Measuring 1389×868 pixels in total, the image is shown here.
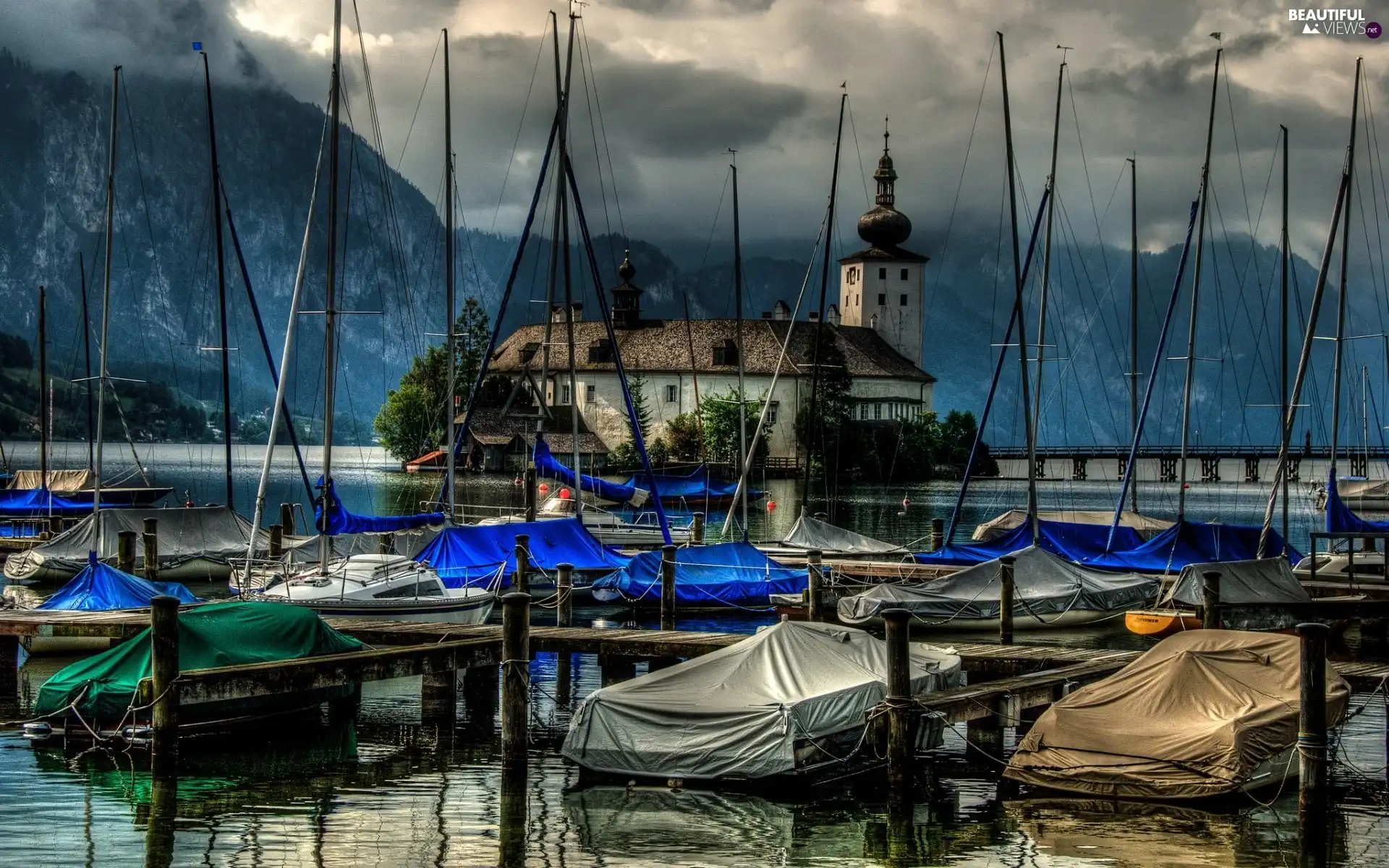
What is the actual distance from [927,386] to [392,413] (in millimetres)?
54831

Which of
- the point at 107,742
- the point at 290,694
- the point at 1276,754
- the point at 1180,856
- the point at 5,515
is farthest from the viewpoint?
the point at 5,515

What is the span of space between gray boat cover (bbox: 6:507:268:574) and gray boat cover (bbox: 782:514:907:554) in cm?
1654

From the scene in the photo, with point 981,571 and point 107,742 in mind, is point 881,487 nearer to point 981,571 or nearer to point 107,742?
point 981,571

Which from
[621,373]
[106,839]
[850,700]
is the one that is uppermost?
[621,373]

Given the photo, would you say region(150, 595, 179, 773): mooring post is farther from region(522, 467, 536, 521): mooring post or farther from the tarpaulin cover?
the tarpaulin cover

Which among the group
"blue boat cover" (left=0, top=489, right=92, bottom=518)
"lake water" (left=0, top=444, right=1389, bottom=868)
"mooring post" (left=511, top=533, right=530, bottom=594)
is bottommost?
"lake water" (left=0, top=444, right=1389, bottom=868)

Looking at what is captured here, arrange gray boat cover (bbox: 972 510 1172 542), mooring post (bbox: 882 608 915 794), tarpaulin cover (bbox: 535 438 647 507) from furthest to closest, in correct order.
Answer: tarpaulin cover (bbox: 535 438 647 507) < gray boat cover (bbox: 972 510 1172 542) < mooring post (bbox: 882 608 915 794)

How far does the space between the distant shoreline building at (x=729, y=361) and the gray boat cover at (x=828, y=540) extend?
80.3 metres

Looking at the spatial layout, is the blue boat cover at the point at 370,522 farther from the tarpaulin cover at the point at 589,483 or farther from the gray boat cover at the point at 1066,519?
the gray boat cover at the point at 1066,519

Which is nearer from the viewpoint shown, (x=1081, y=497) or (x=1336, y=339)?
(x=1336, y=339)

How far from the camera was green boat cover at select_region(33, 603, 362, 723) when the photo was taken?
22438mm

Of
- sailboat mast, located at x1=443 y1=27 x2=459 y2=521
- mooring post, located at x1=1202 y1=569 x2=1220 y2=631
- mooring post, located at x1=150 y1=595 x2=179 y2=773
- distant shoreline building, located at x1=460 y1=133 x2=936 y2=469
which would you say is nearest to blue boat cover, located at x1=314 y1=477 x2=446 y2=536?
sailboat mast, located at x1=443 y1=27 x2=459 y2=521

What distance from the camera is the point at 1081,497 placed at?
12850 centimetres

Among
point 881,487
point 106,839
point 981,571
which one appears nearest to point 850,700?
point 106,839
